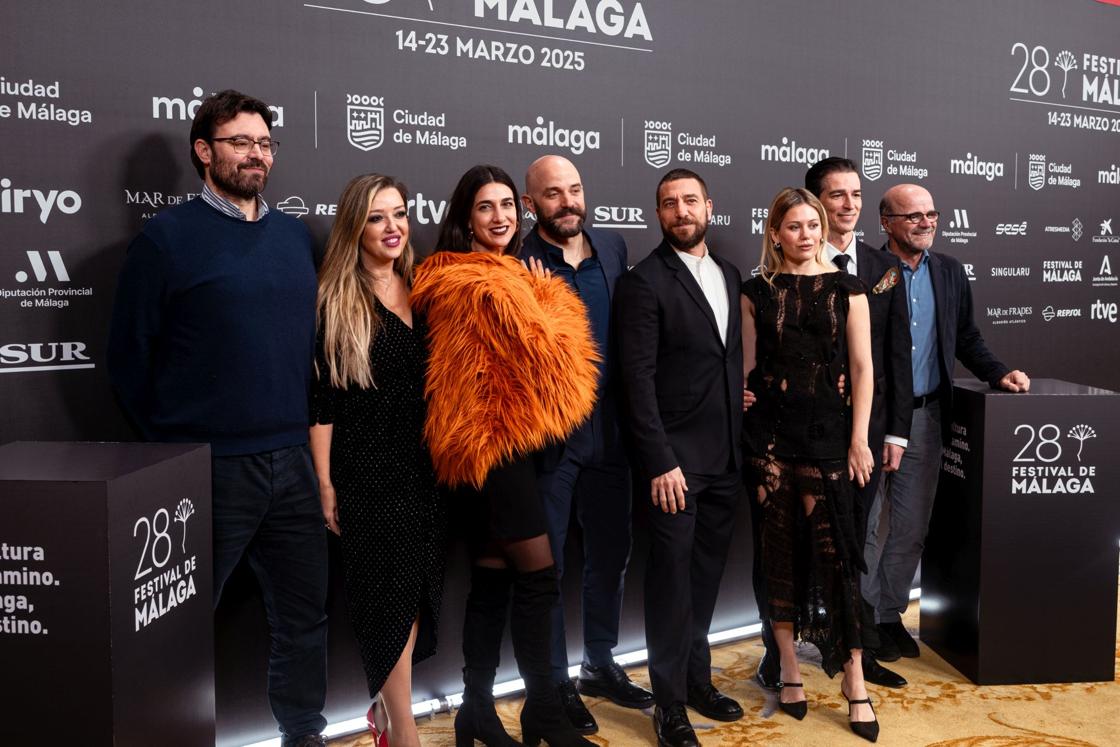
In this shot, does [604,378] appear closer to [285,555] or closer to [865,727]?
[285,555]

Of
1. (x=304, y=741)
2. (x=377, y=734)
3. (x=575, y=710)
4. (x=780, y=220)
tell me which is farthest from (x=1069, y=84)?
(x=304, y=741)

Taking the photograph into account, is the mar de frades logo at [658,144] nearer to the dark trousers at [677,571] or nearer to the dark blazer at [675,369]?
the dark blazer at [675,369]

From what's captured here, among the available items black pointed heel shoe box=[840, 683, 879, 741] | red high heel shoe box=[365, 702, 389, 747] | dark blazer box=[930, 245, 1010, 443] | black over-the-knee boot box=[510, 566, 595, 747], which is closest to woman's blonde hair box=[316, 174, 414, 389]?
black over-the-knee boot box=[510, 566, 595, 747]

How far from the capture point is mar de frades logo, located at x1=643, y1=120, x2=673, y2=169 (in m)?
3.77

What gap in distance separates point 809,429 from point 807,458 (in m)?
0.09

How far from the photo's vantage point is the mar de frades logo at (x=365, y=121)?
123 inches

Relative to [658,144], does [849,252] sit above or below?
below

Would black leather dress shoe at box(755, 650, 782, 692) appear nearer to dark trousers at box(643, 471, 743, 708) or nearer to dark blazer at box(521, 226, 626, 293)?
dark trousers at box(643, 471, 743, 708)

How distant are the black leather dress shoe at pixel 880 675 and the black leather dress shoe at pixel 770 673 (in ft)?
1.17

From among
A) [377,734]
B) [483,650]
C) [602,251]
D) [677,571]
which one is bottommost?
[377,734]

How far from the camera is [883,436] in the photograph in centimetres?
337

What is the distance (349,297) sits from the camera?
260 cm

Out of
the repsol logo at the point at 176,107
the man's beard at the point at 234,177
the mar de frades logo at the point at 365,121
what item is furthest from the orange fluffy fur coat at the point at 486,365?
the repsol logo at the point at 176,107

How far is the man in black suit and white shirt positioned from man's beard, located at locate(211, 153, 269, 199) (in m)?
1.13
